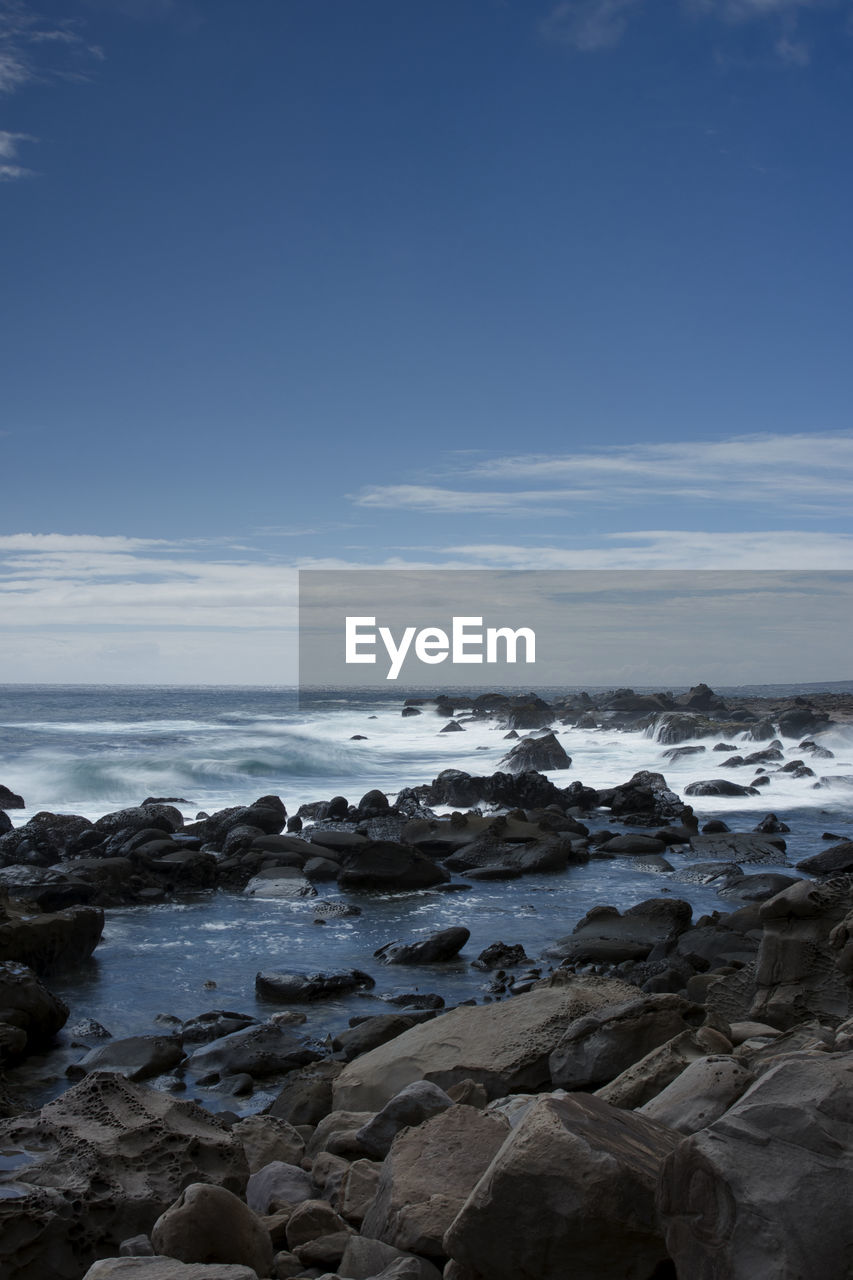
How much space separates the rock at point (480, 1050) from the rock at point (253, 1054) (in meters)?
1.29

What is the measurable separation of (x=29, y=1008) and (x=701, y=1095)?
278 inches

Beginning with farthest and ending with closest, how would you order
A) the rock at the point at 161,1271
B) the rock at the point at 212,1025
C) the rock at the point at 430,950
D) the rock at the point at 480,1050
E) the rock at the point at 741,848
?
the rock at the point at 741,848, the rock at the point at 430,950, the rock at the point at 212,1025, the rock at the point at 480,1050, the rock at the point at 161,1271

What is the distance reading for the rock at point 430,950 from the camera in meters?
12.5

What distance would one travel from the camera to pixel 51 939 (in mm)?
11914

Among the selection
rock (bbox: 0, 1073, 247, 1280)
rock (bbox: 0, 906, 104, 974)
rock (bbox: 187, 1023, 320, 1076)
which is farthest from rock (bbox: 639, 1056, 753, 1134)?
rock (bbox: 0, 906, 104, 974)

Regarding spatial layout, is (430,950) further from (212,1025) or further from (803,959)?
(803,959)

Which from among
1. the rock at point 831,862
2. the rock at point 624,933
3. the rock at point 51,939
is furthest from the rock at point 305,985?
the rock at point 831,862

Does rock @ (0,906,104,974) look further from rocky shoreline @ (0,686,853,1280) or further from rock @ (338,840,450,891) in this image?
rock @ (338,840,450,891)

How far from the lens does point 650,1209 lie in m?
3.49

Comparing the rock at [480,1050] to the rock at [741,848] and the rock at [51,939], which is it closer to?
the rock at [51,939]

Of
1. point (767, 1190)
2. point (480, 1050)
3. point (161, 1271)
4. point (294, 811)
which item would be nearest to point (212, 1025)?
point (480, 1050)

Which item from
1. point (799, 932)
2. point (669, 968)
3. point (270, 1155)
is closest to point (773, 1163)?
point (270, 1155)

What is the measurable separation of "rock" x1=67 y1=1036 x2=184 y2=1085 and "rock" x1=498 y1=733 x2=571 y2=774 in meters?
25.2

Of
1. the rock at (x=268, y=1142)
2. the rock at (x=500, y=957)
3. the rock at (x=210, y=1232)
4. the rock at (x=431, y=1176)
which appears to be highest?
the rock at (x=431, y=1176)
